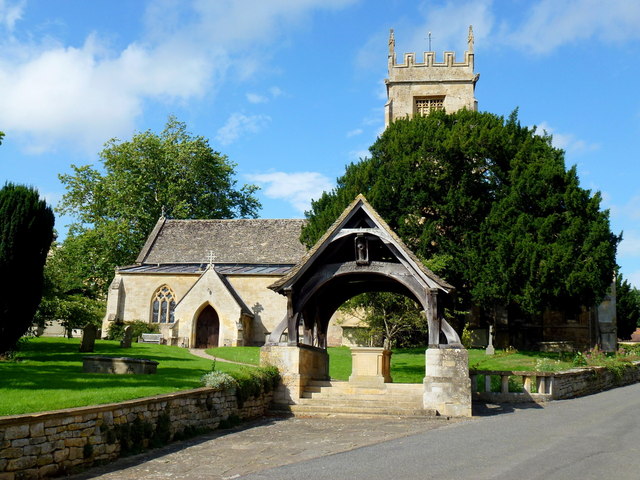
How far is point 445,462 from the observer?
335 inches

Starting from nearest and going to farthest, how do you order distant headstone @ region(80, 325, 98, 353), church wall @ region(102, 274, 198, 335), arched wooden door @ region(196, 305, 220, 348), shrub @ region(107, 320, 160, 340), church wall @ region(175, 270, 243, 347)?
distant headstone @ region(80, 325, 98, 353) → church wall @ region(175, 270, 243, 347) → shrub @ region(107, 320, 160, 340) → arched wooden door @ region(196, 305, 220, 348) → church wall @ region(102, 274, 198, 335)

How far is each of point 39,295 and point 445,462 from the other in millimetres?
12149

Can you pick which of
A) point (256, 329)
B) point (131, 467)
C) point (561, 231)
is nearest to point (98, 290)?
point (256, 329)

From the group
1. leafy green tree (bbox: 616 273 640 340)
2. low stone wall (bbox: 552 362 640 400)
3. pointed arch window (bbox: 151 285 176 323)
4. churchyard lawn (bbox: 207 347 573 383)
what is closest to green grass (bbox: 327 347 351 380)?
churchyard lawn (bbox: 207 347 573 383)

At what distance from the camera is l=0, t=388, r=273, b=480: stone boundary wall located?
745 centimetres

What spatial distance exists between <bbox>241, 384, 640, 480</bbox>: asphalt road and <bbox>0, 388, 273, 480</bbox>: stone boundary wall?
242cm

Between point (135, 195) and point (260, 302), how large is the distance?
1465cm

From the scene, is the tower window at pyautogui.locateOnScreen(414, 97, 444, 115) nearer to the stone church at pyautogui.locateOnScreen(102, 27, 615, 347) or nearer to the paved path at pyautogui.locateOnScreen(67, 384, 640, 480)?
the stone church at pyautogui.locateOnScreen(102, 27, 615, 347)

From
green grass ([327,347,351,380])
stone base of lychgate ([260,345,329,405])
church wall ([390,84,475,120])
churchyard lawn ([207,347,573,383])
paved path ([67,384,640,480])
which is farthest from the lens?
church wall ([390,84,475,120])

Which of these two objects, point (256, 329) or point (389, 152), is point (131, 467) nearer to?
point (389, 152)

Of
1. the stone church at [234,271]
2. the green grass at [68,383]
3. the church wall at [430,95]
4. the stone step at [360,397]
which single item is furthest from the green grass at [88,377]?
the church wall at [430,95]

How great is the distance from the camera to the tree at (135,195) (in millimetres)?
42375

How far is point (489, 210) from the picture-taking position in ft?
94.3

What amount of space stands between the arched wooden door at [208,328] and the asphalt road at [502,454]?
23701 millimetres
